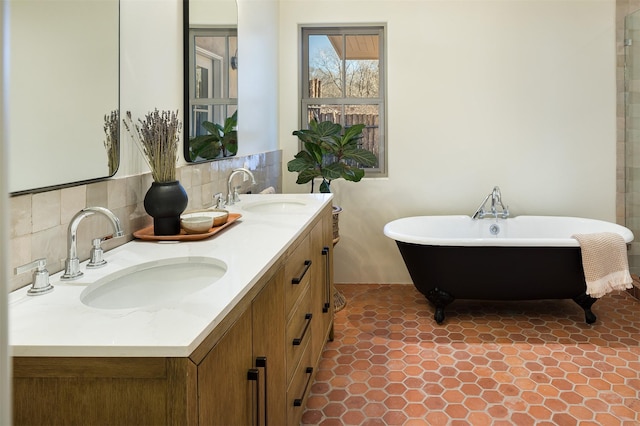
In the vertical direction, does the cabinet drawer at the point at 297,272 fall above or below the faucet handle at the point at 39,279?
below

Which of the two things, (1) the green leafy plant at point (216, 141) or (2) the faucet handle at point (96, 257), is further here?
(1) the green leafy plant at point (216, 141)

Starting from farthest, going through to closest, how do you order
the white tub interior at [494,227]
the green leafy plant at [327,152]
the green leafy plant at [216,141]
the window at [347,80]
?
the window at [347,80]
the white tub interior at [494,227]
the green leafy plant at [327,152]
the green leafy plant at [216,141]

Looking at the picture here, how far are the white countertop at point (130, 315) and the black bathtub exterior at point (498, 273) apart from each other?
1895mm

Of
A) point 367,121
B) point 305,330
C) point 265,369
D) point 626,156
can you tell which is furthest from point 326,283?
point 626,156

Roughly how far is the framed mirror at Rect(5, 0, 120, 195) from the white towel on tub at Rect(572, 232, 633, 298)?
8.96 ft

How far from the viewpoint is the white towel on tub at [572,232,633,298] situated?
3.01 metres

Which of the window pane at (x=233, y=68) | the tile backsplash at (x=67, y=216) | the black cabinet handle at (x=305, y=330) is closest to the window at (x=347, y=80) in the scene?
the window pane at (x=233, y=68)

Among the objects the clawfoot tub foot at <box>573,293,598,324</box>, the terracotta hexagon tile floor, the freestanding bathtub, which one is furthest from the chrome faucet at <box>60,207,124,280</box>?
the clawfoot tub foot at <box>573,293,598,324</box>

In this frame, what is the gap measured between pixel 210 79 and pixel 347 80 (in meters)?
2.06

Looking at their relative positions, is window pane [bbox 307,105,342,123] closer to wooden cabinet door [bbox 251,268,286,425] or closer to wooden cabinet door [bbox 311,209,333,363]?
wooden cabinet door [bbox 311,209,333,363]

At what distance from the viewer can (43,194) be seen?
1.27m

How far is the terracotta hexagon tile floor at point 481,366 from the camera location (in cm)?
222

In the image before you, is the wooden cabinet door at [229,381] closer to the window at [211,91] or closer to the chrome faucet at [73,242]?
the chrome faucet at [73,242]

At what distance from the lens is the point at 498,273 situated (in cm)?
318
